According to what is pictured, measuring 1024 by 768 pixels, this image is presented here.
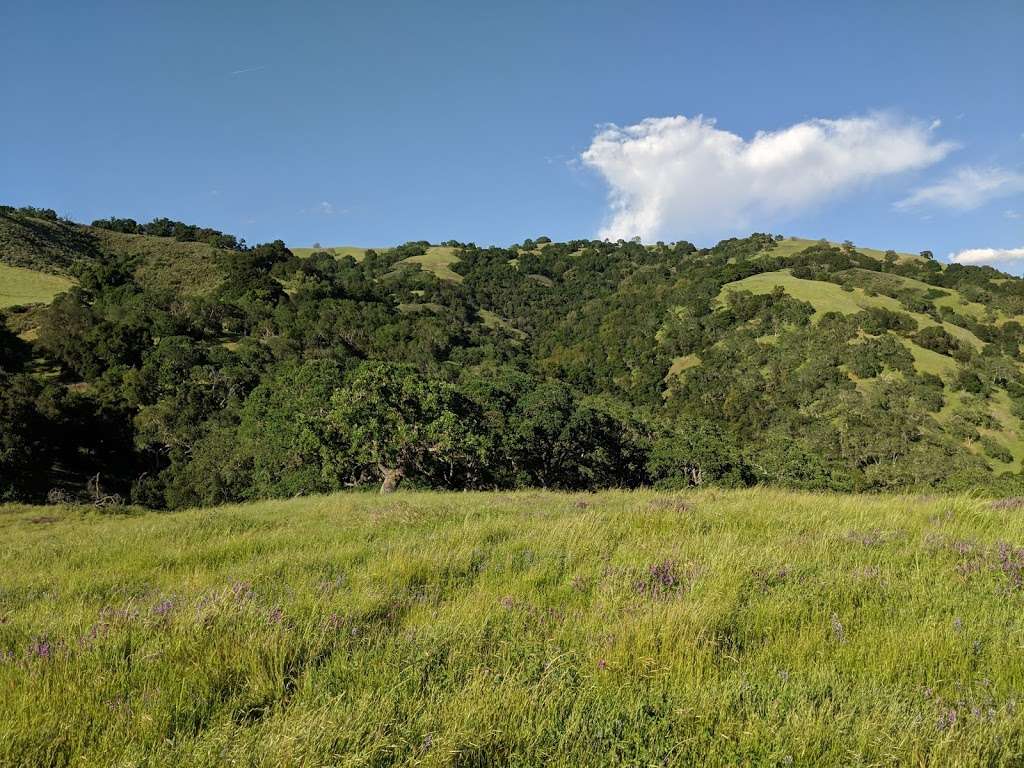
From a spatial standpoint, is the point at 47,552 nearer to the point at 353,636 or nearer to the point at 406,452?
the point at 353,636

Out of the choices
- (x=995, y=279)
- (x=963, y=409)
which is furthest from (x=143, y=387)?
(x=995, y=279)

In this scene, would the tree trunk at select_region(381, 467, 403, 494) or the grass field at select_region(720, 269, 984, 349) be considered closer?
the tree trunk at select_region(381, 467, 403, 494)

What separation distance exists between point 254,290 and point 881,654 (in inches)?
4347

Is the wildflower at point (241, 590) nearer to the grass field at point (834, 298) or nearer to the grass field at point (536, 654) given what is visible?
the grass field at point (536, 654)

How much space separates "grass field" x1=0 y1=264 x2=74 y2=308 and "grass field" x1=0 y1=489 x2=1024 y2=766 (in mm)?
88259

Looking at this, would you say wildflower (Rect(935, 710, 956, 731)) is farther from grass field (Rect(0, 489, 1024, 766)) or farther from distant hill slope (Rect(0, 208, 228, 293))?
distant hill slope (Rect(0, 208, 228, 293))

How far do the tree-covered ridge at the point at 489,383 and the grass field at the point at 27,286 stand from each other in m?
3.46

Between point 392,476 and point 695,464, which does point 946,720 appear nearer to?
point 392,476

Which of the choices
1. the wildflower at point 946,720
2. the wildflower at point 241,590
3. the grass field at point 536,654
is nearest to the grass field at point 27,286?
the wildflower at point 241,590

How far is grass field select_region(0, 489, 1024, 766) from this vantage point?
242 centimetres

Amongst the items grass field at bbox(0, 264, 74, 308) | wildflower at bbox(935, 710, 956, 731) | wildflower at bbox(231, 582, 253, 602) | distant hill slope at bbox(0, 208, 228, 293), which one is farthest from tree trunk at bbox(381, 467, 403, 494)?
distant hill slope at bbox(0, 208, 228, 293)

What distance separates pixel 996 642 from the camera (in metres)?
3.41

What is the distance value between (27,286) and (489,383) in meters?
76.4

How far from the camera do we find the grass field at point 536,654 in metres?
2.42
